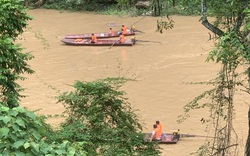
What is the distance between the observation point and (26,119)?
2.27m

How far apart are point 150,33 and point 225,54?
16641 mm

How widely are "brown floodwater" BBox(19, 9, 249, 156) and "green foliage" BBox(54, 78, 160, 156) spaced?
7.72ft

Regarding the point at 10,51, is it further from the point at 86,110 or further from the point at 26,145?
the point at 26,145

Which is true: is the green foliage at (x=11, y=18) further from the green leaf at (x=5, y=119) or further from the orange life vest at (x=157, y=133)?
the orange life vest at (x=157, y=133)

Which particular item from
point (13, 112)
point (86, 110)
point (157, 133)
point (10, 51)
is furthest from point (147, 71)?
point (13, 112)

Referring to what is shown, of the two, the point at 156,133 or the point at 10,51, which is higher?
the point at 10,51

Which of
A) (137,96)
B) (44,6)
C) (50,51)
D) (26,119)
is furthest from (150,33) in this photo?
(26,119)

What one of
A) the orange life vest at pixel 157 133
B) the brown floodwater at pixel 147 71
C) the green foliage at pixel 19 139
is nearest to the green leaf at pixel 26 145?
the green foliage at pixel 19 139

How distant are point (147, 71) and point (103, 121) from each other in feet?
31.9

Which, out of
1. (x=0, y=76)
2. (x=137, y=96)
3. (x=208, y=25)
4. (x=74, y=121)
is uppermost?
(x=208, y=25)

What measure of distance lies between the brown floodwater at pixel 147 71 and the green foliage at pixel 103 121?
2.35m

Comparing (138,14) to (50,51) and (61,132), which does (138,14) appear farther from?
(61,132)

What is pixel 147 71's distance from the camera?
15180 mm

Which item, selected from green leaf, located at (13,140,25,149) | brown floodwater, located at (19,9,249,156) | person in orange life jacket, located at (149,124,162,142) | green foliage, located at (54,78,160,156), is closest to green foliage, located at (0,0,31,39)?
green foliage, located at (54,78,160,156)
